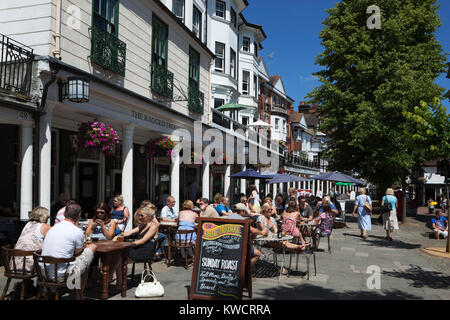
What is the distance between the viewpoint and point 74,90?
7.96m

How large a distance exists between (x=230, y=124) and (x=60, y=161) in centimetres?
1190

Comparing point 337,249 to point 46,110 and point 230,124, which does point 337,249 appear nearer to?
point 46,110

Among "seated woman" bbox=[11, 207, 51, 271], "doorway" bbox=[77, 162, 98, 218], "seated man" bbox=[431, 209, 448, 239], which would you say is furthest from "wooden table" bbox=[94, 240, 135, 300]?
"seated man" bbox=[431, 209, 448, 239]

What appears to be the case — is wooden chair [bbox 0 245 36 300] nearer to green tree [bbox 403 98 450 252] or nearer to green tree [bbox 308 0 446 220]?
green tree [bbox 403 98 450 252]

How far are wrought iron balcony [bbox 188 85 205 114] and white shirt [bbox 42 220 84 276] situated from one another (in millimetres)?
10385

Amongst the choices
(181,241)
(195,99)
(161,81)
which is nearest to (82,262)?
(181,241)

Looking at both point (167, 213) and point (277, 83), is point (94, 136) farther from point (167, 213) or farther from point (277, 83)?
point (277, 83)

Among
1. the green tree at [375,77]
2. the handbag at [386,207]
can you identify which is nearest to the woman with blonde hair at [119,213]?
the handbag at [386,207]

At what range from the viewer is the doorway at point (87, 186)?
12.4m

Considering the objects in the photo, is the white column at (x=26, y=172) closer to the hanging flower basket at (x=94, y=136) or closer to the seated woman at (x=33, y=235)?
the hanging flower basket at (x=94, y=136)

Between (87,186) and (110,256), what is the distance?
7578 millimetres

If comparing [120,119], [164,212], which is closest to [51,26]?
[120,119]

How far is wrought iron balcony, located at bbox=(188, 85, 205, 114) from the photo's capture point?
15267 mm

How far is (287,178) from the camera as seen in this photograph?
19.3m
